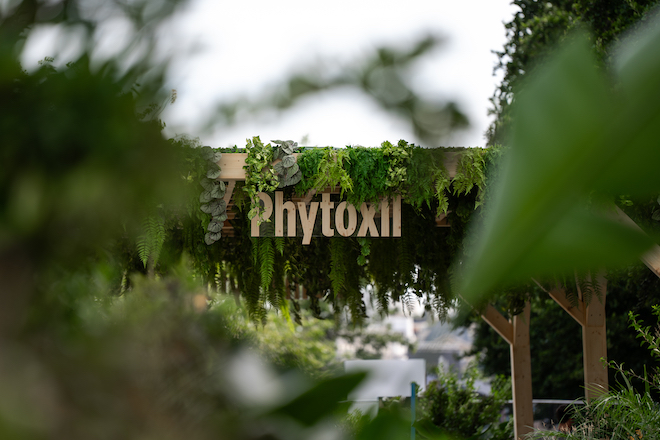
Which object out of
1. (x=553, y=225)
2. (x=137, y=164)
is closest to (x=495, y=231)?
(x=553, y=225)

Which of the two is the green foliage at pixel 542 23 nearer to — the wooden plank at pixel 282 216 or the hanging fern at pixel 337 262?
the hanging fern at pixel 337 262

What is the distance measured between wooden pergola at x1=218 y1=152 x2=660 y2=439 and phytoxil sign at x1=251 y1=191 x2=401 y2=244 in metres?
0.06

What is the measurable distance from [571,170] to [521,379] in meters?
4.28

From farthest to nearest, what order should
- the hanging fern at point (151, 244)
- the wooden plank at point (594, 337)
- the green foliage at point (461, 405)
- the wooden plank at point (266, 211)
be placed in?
the green foliage at point (461, 405), the wooden plank at point (594, 337), the wooden plank at point (266, 211), the hanging fern at point (151, 244)

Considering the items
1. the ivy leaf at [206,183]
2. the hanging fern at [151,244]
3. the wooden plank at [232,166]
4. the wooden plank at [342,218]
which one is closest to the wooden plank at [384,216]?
the wooden plank at [342,218]

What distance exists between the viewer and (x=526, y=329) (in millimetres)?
4055

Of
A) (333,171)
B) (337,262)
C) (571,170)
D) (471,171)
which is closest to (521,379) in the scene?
(337,262)

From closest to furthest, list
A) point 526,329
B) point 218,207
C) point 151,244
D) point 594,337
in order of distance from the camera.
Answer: point 151,244 → point 218,207 → point 594,337 → point 526,329

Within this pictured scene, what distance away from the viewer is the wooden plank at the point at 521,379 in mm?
3785

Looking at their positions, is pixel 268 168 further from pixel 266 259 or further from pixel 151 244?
pixel 151 244

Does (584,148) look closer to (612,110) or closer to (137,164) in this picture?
(612,110)

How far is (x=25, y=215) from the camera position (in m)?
0.11

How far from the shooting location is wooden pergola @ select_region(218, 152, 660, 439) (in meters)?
2.17

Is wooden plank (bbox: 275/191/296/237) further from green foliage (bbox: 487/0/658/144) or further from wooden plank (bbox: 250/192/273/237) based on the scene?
green foliage (bbox: 487/0/658/144)
